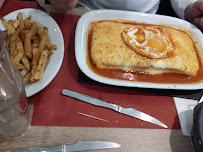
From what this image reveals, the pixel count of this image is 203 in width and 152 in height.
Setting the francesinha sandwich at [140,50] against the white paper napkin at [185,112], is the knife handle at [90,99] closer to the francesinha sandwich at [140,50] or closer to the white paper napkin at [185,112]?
the francesinha sandwich at [140,50]

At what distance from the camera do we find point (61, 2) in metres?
1.52

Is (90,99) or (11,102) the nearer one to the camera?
(11,102)

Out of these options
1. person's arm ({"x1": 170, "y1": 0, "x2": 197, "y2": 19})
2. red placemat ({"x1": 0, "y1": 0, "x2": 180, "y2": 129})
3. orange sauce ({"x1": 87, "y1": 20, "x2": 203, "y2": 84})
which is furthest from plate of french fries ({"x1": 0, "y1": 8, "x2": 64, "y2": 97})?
person's arm ({"x1": 170, "y1": 0, "x2": 197, "y2": 19})

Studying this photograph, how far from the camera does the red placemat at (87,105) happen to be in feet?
4.00

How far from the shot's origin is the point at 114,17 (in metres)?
1.73

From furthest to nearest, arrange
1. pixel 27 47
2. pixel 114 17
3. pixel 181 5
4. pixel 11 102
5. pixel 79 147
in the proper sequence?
pixel 181 5 → pixel 114 17 → pixel 27 47 → pixel 79 147 → pixel 11 102

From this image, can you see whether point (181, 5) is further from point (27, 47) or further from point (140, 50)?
point (27, 47)

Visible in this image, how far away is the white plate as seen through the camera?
1.32 meters

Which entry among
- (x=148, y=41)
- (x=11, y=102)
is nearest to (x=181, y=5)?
(x=148, y=41)

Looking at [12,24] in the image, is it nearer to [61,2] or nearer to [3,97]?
→ [61,2]

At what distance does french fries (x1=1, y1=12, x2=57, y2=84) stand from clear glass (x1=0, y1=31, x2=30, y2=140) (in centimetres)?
19

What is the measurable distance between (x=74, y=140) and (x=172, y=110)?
2.33ft

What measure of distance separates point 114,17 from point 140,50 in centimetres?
46

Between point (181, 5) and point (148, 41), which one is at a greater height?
point (181, 5)
